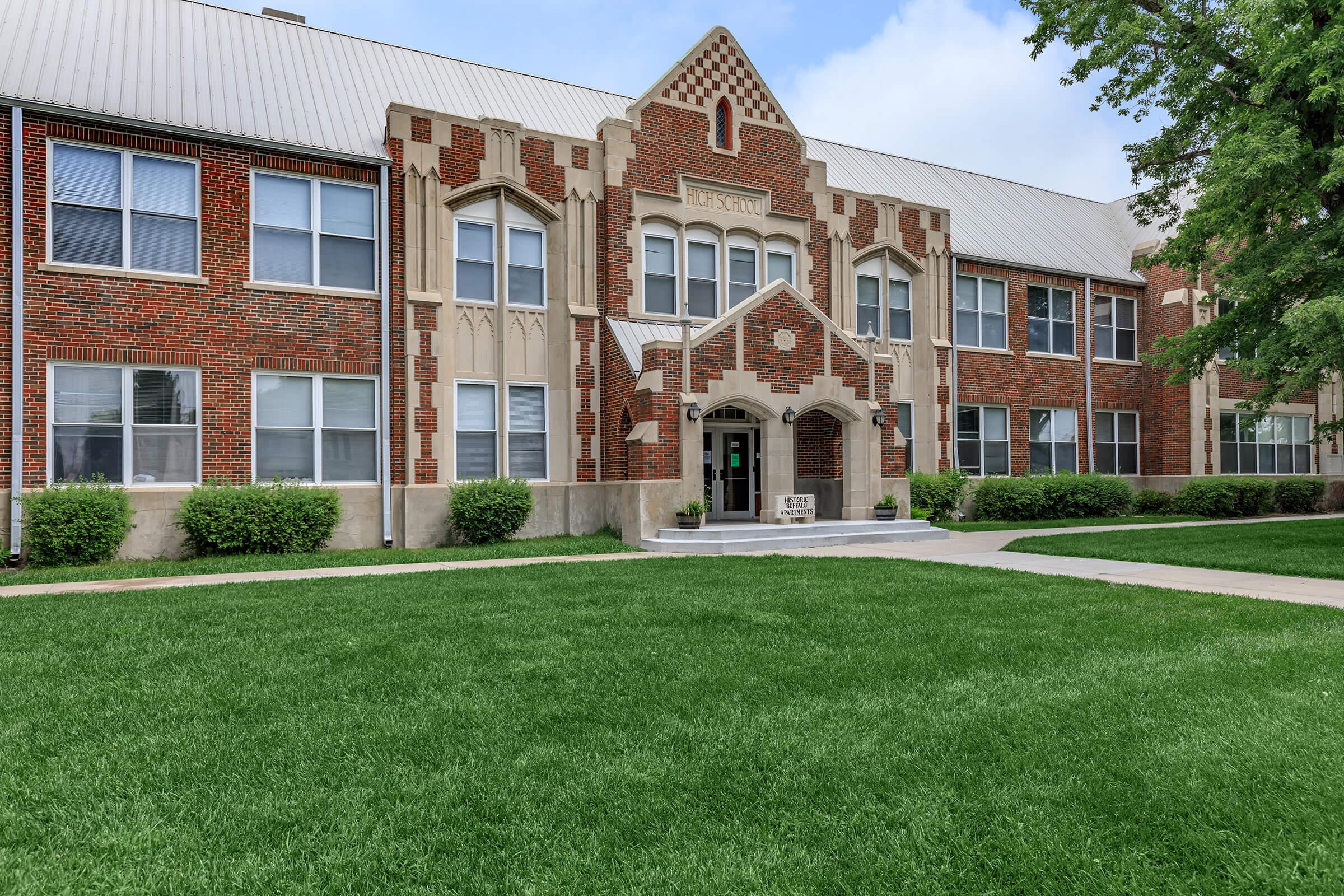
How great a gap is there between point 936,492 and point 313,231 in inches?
601

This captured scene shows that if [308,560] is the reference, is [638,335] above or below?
above

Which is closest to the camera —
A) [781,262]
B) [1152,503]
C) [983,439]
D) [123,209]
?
[123,209]

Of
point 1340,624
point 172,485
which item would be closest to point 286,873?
point 1340,624

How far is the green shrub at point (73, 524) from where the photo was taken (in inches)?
503

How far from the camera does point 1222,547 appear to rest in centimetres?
1414

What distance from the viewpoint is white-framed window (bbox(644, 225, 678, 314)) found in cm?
1847

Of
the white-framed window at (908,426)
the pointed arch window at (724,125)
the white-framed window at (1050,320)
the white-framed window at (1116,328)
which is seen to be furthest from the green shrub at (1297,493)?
the pointed arch window at (724,125)

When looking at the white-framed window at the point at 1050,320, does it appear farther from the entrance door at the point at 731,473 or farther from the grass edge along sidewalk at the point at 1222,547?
the entrance door at the point at 731,473

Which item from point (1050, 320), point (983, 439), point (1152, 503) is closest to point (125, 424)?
point (983, 439)

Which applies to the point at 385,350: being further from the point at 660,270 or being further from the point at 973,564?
the point at 973,564

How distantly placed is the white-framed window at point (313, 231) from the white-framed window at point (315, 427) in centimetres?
182

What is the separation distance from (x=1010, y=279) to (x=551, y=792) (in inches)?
927

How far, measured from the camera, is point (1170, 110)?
635 inches

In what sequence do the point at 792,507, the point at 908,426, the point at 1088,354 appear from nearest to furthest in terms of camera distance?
the point at 792,507, the point at 908,426, the point at 1088,354
